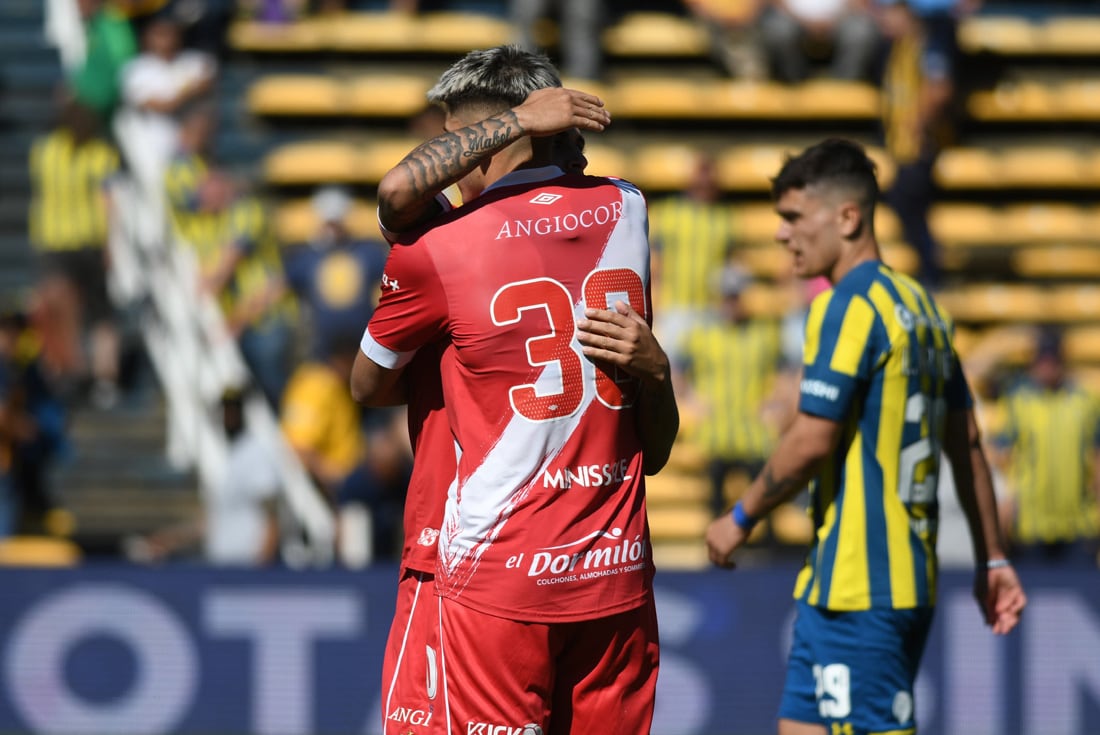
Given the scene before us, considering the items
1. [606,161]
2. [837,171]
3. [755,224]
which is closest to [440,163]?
[837,171]

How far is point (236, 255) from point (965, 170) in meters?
5.65

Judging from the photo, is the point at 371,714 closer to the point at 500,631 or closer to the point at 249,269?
the point at 249,269

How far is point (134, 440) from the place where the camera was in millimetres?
10828

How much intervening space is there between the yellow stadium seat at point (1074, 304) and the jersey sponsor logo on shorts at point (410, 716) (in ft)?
29.3

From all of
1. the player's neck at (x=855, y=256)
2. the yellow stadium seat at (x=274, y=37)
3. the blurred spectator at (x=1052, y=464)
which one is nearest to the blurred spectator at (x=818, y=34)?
the blurred spectator at (x=1052, y=464)

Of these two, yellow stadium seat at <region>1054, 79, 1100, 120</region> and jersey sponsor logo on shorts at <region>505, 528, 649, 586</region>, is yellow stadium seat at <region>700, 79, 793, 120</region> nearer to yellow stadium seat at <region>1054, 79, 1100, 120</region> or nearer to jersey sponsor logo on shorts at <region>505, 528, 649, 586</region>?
yellow stadium seat at <region>1054, 79, 1100, 120</region>

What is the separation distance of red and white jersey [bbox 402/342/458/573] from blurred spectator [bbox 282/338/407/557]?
5.45m

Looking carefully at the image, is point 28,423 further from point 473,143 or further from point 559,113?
point 559,113

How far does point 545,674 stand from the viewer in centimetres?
346

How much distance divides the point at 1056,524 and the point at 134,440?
6255mm

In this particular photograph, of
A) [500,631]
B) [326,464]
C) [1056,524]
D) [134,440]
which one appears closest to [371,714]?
[326,464]

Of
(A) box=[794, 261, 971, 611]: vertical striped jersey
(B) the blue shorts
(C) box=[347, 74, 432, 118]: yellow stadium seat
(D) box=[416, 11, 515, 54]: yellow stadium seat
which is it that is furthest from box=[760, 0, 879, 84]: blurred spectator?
(B) the blue shorts

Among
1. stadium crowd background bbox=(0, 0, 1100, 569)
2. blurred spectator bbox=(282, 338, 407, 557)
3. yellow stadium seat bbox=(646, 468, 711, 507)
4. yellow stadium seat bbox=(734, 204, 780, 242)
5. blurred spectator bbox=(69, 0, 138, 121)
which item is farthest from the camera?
yellow stadium seat bbox=(734, 204, 780, 242)

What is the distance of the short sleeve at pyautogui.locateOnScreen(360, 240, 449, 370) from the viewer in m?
3.45
